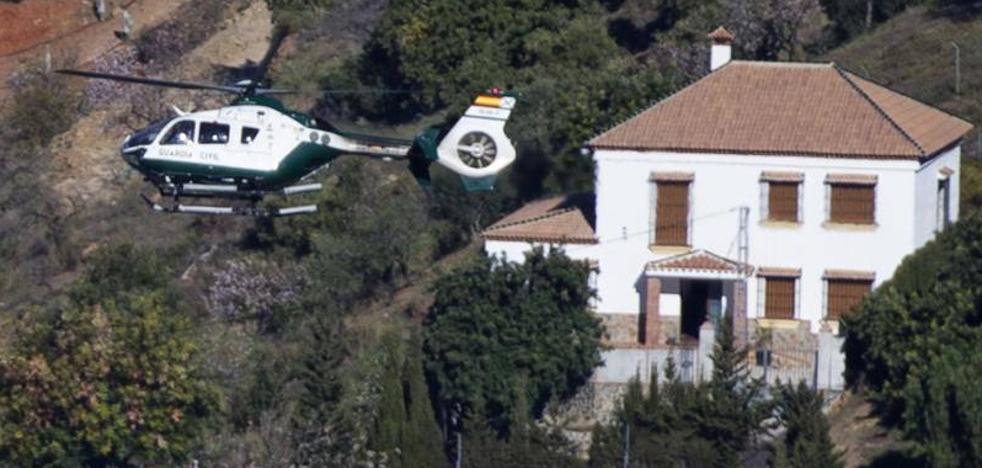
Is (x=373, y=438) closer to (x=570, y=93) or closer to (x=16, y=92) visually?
(x=570, y=93)

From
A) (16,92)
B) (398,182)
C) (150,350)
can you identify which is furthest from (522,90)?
(16,92)

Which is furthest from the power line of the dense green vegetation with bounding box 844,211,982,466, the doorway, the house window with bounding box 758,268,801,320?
the dense green vegetation with bounding box 844,211,982,466

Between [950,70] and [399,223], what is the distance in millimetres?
13180

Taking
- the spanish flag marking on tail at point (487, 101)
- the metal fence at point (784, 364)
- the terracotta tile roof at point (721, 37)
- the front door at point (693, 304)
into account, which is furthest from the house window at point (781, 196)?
the spanish flag marking on tail at point (487, 101)

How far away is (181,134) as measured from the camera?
43.6 meters

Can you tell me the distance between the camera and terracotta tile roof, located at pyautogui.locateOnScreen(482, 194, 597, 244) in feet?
192

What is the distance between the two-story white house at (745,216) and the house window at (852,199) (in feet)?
0.06

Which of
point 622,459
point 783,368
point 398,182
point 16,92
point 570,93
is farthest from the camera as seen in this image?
point 16,92

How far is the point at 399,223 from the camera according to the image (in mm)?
66625

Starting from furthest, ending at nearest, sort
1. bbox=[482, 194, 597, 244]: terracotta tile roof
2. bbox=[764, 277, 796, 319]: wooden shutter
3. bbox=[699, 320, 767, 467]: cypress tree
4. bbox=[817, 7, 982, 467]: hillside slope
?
bbox=[817, 7, 982, 467]: hillside slope → bbox=[482, 194, 597, 244]: terracotta tile roof → bbox=[764, 277, 796, 319]: wooden shutter → bbox=[699, 320, 767, 467]: cypress tree

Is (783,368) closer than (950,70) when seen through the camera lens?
Yes

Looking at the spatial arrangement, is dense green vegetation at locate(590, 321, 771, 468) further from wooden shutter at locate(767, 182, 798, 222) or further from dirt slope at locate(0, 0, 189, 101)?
dirt slope at locate(0, 0, 189, 101)

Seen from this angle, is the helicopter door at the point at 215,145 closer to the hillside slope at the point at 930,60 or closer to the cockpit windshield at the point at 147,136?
Result: the cockpit windshield at the point at 147,136

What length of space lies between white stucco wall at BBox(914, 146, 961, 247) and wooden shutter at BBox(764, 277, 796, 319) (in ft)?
8.30
